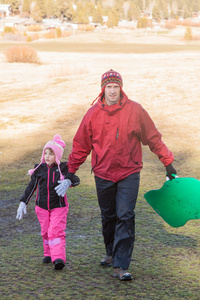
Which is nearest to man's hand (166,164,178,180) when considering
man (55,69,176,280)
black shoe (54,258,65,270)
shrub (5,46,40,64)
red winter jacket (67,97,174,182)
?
man (55,69,176,280)

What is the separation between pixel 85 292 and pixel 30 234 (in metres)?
1.79

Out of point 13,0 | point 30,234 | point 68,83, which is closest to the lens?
point 30,234

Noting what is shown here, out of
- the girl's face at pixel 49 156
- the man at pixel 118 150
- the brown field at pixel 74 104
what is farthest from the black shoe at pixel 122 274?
the brown field at pixel 74 104

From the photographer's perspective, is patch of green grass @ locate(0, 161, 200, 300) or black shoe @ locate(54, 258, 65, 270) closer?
patch of green grass @ locate(0, 161, 200, 300)

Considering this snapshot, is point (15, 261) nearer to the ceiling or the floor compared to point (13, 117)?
nearer to the ceiling

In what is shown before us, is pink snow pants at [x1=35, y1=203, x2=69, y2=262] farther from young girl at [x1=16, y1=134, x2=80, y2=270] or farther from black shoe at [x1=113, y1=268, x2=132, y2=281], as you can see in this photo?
black shoe at [x1=113, y1=268, x2=132, y2=281]

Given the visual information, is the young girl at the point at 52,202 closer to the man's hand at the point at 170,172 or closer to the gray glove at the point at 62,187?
the gray glove at the point at 62,187

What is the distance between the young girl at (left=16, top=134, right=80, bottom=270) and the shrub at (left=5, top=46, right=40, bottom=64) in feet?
95.9

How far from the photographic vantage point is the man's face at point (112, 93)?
160 inches

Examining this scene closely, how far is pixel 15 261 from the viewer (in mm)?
4621

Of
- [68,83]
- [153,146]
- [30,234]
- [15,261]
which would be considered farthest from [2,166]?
[68,83]

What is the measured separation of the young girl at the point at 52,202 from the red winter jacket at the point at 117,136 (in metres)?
0.40

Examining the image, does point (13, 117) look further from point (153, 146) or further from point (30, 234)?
point (153, 146)

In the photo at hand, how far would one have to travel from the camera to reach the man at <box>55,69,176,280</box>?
4.05m
